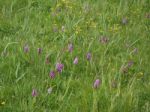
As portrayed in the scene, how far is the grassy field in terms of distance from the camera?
3414mm

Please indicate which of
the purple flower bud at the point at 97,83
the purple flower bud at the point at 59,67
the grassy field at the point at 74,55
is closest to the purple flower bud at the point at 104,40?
the grassy field at the point at 74,55

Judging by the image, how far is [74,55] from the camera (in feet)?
13.9

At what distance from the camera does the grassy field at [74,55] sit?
341 cm

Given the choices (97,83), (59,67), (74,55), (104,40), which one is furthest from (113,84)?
(104,40)

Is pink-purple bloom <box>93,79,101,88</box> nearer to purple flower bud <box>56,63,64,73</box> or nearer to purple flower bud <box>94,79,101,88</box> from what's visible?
purple flower bud <box>94,79,101,88</box>

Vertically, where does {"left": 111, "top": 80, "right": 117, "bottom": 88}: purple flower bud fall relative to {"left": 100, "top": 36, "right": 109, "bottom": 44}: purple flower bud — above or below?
below

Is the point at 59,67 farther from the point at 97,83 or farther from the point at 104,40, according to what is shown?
the point at 104,40

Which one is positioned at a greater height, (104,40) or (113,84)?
(104,40)

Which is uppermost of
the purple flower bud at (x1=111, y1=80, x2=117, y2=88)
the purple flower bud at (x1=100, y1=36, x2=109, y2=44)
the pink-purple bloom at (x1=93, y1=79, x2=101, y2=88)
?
the purple flower bud at (x1=100, y1=36, x2=109, y2=44)

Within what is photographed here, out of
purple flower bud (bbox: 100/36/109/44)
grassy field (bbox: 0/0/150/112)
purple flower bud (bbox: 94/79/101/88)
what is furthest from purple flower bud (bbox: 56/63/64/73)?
purple flower bud (bbox: 100/36/109/44)

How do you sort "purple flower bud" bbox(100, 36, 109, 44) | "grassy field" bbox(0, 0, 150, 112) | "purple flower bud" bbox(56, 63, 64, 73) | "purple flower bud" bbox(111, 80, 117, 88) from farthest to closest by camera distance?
"purple flower bud" bbox(100, 36, 109, 44) < "purple flower bud" bbox(56, 63, 64, 73) < "purple flower bud" bbox(111, 80, 117, 88) < "grassy field" bbox(0, 0, 150, 112)

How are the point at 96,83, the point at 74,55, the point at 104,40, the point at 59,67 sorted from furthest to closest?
the point at 104,40 → the point at 74,55 → the point at 59,67 → the point at 96,83

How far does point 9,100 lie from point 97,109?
822 mm

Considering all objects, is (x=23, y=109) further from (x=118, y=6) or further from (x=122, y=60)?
(x=118, y=6)
